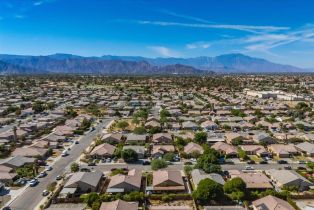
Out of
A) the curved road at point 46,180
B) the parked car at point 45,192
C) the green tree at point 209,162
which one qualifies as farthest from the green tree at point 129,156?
the parked car at point 45,192

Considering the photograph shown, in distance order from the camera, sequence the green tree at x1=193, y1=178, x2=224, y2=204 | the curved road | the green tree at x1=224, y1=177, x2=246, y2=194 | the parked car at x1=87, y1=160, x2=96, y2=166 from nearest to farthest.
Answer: the green tree at x1=193, y1=178, x2=224, y2=204
the curved road
the green tree at x1=224, y1=177, x2=246, y2=194
the parked car at x1=87, y1=160, x2=96, y2=166

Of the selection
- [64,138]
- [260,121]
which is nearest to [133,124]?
[64,138]

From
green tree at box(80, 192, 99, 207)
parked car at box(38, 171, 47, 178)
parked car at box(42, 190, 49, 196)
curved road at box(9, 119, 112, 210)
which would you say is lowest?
curved road at box(9, 119, 112, 210)

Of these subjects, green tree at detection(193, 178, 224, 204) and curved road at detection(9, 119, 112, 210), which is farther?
curved road at detection(9, 119, 112, 210)

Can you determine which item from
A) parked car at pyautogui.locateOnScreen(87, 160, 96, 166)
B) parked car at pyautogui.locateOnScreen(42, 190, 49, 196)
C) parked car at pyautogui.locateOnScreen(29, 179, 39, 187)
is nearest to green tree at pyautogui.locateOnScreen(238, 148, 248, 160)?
parked car at pyautogui.locateOnScreen(87, 160, 96, 166)

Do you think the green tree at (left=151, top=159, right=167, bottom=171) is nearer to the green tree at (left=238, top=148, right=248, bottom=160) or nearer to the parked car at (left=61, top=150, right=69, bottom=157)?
the green tree at (left=238, top=148, right=248, bottom=160)

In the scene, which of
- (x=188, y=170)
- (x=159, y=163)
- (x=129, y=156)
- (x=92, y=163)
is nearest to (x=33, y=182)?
(x=92, y=163)

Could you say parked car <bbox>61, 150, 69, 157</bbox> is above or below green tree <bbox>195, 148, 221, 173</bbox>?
below

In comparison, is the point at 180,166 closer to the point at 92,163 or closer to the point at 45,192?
the point at 92,163

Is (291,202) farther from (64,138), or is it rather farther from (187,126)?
(64,138)
